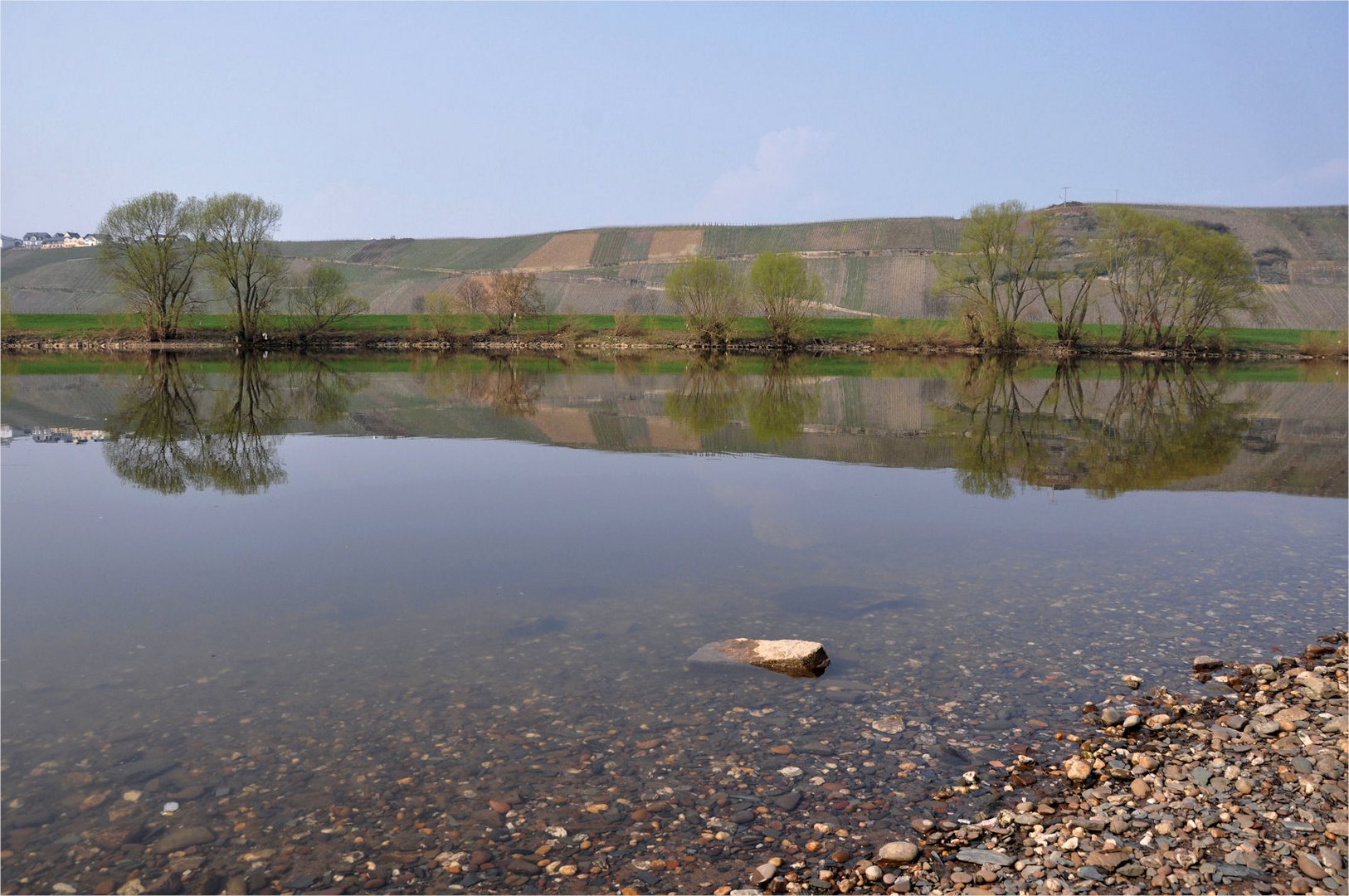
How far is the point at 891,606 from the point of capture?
1185 cm

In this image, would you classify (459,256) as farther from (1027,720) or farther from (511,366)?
(1027,720)

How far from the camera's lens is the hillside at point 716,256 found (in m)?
112

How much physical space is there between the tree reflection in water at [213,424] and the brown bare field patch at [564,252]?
8043 cm

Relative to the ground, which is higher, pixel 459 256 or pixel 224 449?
pixel 459 256

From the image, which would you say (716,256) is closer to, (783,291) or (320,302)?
(783,291)

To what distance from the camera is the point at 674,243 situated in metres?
134

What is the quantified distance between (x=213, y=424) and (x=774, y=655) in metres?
23.8

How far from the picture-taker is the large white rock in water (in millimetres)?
9578

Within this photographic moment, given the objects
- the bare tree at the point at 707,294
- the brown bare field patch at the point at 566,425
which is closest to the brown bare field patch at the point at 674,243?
the bare tree at the point at 707,294

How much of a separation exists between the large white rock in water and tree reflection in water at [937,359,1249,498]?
1117 cm

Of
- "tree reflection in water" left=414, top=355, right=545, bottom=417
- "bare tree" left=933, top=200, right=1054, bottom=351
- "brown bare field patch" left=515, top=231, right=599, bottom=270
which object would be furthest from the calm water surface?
"brown bare field patch" left=515, top=231, right=599, bottom=270

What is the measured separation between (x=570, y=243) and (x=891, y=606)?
5114 inches

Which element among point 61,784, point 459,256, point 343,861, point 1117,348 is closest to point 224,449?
point 61,784

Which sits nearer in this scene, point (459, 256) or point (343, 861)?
point (343, 861)
